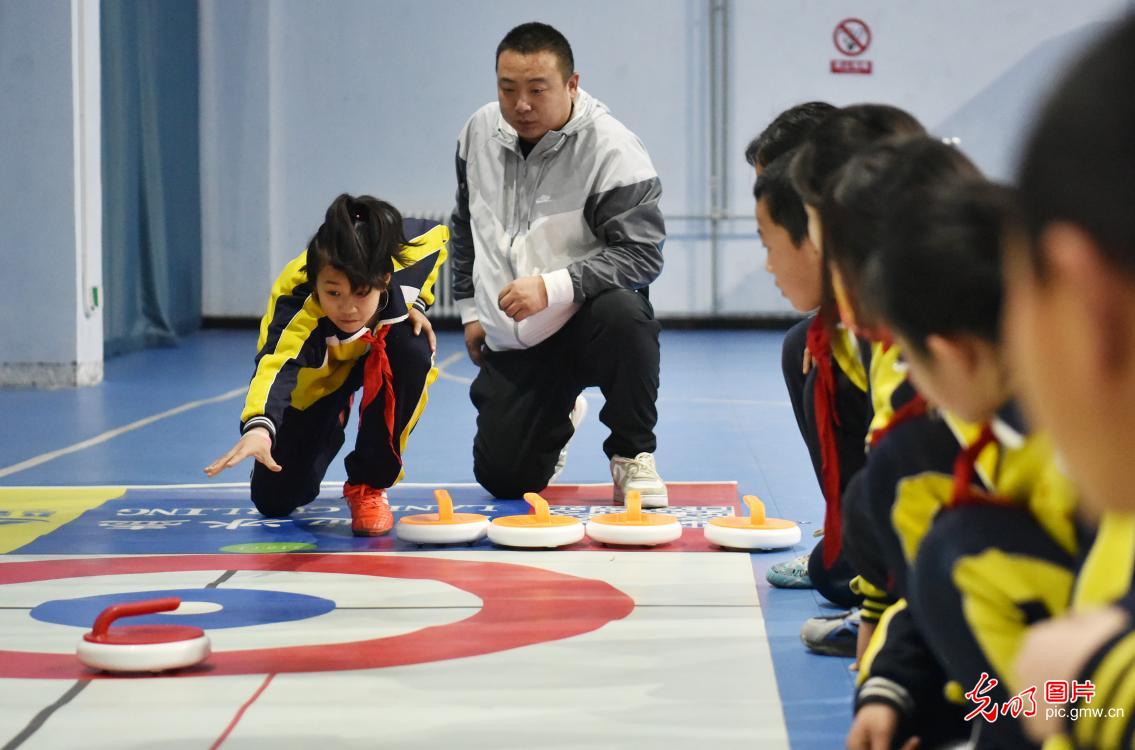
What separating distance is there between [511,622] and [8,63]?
4.53m

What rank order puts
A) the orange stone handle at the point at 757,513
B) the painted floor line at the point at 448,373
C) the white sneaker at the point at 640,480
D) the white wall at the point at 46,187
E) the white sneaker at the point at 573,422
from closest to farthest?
the orange stone handle at the point at 757,513
the white sneaker at the point at 640,480
the white sneaker at the point at 573,422
the white wall at the point at 46,187
the painted floor line at the point at 448,373

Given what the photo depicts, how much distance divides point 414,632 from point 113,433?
2.59 metres

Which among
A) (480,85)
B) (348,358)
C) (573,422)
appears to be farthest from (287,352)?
(480,85)

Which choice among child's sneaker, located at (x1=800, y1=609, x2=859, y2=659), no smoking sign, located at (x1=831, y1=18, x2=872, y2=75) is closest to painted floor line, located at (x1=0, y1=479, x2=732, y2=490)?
child's sneaker, located at (x1=800, y1=609, x2=859, y2=659)

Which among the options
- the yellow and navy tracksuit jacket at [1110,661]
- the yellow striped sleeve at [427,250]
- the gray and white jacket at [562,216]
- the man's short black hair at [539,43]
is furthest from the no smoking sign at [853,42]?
the yellow and navy tracksuit jacket at [1110,661]

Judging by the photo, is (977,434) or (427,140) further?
(427,140)

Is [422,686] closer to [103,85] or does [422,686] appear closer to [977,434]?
[977,434]

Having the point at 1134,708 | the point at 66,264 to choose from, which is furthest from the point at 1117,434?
the point at 66,264

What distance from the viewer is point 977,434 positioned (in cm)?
103

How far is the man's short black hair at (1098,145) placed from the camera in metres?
0.47

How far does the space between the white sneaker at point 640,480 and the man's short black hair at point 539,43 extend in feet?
2.99

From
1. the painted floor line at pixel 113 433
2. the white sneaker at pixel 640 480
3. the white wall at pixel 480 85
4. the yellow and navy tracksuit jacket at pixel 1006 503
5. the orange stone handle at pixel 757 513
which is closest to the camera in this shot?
the yellow and navy tracksuit jacket at pixel 1006 503

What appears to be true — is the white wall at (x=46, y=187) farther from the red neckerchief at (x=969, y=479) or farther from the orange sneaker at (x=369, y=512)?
the red neckerchief at (x=969, y=479)

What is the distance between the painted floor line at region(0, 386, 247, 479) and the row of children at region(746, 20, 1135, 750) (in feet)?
8.21
